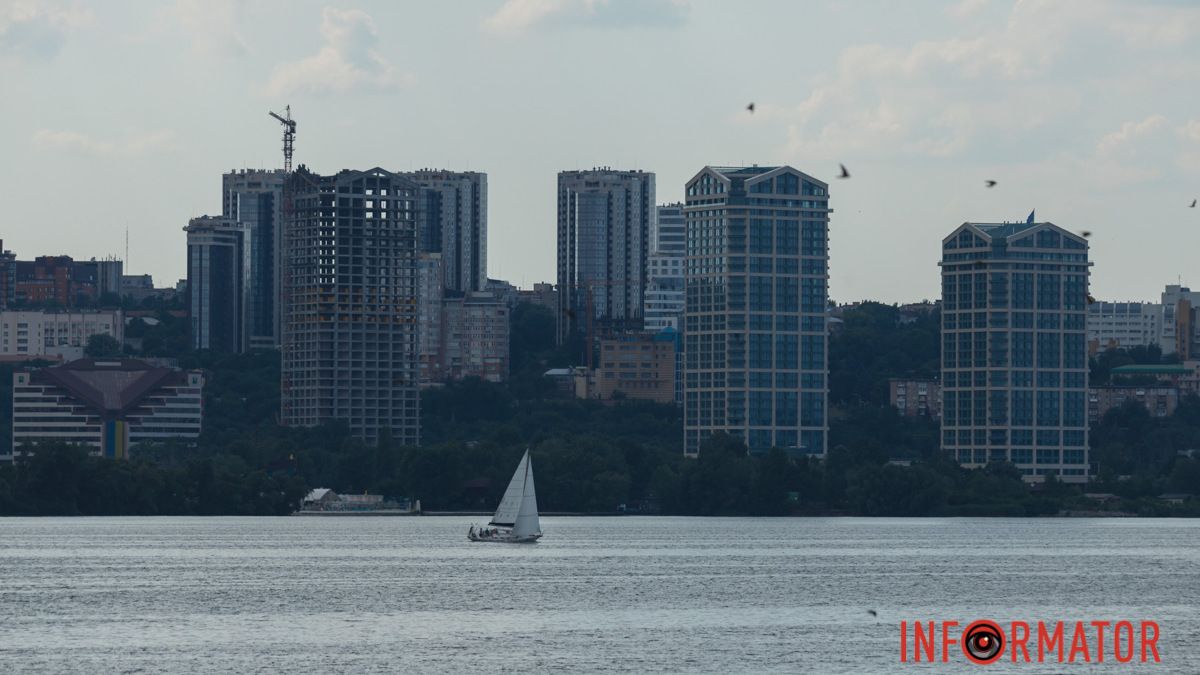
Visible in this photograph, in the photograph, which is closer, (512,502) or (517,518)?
→ (517,518)

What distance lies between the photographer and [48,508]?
200 m

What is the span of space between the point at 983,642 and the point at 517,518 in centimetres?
7305

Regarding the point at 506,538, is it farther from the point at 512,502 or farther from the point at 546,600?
the point at 546,600

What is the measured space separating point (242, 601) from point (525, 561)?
3406 cm

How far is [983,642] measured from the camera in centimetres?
8988

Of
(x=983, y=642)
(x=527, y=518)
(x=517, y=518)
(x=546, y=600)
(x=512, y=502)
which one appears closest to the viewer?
(x=983, y=642)

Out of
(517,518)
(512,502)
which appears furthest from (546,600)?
(512,502)

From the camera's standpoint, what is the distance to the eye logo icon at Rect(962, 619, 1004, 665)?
85312mm

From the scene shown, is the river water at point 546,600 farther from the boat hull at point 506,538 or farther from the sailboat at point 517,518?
the sailboat at point 517,518

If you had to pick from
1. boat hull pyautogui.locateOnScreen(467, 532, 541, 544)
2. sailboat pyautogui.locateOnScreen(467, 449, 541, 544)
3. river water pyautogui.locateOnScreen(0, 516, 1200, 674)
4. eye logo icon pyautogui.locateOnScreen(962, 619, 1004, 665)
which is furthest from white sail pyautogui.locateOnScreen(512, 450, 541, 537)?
eye logo icon pyautogui.locateOnScreen(962, 619, 1004, 665)

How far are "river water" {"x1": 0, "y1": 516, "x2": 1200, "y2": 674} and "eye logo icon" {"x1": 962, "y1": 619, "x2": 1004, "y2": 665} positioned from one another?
1.06 meters

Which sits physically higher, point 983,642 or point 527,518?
point 527,518

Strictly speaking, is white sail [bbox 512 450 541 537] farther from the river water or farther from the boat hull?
the river water

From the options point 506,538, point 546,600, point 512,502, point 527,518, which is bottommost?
point 506,538
